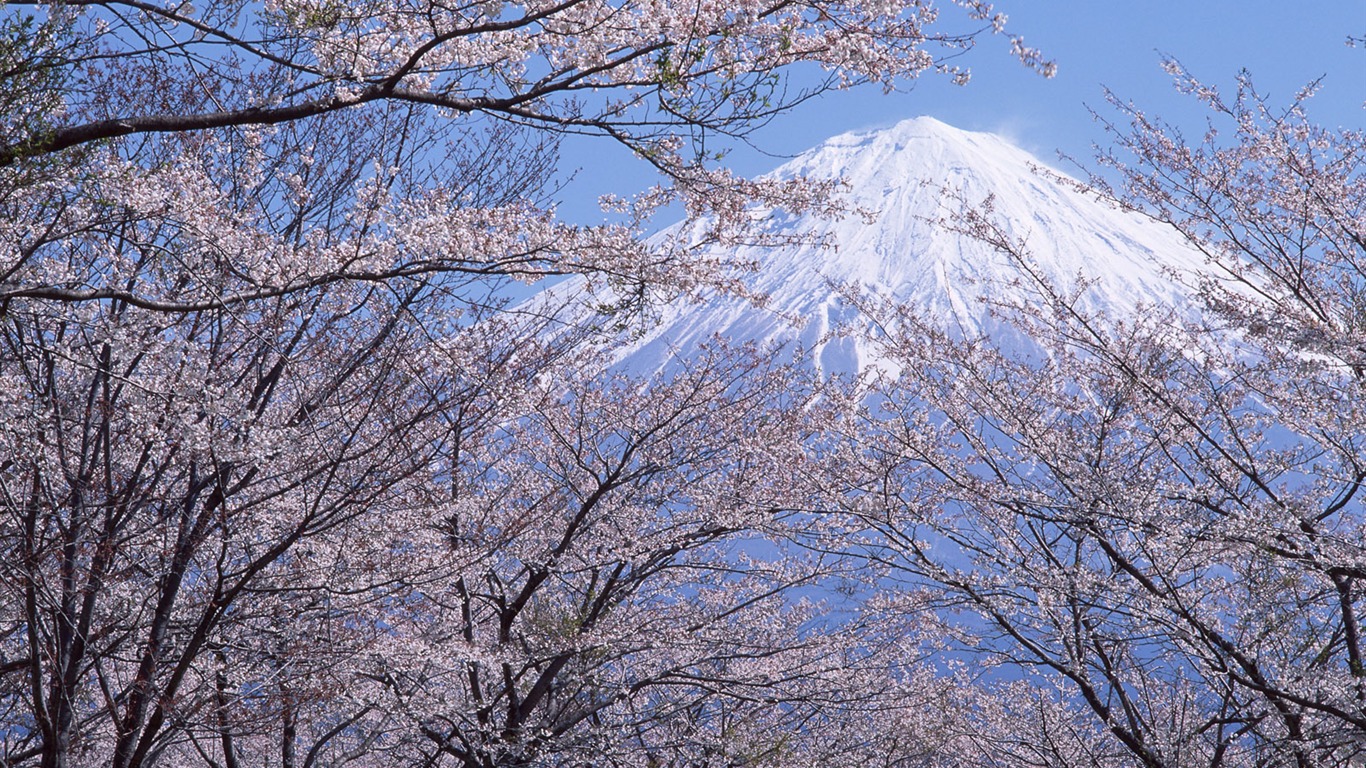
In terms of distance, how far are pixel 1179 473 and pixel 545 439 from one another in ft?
14.9

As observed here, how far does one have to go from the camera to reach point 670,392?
7.38 meters

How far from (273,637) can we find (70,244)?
2.48 metres

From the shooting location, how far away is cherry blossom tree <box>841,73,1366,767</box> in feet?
12.7

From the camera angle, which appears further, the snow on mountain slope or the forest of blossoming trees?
the snow on mountain slope

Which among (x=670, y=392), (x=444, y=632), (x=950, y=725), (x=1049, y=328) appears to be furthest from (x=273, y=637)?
(x=950, y=725)

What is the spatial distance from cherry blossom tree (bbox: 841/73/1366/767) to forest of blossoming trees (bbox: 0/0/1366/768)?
0.11 ft

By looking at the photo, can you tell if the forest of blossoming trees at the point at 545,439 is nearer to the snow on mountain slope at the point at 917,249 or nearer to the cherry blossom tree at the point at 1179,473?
the cherry blossom tree at the point at 1179,473

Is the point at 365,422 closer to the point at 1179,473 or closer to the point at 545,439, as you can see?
the point at 545,439

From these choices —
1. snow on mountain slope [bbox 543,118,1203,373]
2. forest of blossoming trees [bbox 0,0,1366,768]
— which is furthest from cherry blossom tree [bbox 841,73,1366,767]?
snow on mountain slope [bbox 543,118,1203,373]

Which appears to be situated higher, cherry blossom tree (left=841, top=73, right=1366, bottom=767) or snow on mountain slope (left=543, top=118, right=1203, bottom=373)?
snow on mountain slope (left=543, top=118, right=1203, bottom=373)

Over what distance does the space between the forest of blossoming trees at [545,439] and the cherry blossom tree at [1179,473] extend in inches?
1.4

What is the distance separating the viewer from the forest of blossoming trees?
312cm

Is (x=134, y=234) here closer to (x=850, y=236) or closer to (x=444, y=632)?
(x=444, y=632)

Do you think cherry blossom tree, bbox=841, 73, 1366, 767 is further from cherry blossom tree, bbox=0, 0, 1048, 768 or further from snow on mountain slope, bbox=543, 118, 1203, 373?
snow on mountain slope, bbox=543, 118, 1203, 373
